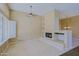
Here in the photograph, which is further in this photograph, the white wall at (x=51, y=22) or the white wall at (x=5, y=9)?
the white wall at (x=51, y=22)

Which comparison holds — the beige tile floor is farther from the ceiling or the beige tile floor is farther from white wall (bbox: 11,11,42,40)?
the ceiling

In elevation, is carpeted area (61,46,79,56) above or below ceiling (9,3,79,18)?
below

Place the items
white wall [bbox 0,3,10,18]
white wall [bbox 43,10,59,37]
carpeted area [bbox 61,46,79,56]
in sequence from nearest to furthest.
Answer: white wall [bbox 0,3,10,18], carpeted area [bbox 61,46,79,56], white wall [bbox 43,10,59,37]

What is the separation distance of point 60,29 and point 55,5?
22.0 inches

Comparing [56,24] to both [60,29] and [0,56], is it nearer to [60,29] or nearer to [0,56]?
[60,29]

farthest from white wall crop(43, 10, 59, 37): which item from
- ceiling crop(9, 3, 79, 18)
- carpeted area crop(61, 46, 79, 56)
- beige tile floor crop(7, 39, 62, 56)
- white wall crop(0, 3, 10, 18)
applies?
white wall crop(0, 3, 10, 18)

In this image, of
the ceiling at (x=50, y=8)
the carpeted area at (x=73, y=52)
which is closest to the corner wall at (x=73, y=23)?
the ceiling at (x=50, y=8)

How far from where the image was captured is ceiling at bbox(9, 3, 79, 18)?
180 centimetres

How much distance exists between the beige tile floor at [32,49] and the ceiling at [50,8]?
0.70 meters

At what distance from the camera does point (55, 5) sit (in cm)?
184

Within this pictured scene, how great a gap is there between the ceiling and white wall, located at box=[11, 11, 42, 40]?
0.13m

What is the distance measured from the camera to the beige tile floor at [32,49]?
1845 millimetres

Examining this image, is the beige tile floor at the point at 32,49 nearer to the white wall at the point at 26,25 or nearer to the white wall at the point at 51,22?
the white wall at the point at 26,25

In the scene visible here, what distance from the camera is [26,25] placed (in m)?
1.98
